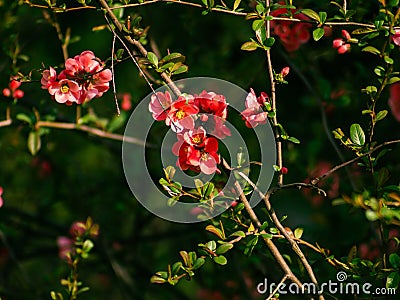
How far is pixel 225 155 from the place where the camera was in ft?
5.71

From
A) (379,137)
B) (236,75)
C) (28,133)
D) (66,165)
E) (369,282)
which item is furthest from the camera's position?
(66,165)

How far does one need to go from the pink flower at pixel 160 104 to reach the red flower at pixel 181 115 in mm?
21

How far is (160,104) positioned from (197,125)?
0.07m

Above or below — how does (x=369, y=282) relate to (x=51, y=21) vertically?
below

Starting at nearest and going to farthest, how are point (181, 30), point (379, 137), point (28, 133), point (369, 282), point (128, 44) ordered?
point (128, 44)
point (369, 282)
point (28, 133)
point (379, 137)
point (181, 30)

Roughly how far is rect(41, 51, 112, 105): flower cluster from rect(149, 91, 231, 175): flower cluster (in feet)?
0.39

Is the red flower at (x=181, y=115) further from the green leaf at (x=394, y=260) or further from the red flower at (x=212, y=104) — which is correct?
the green leaf at (x=394, y=260)

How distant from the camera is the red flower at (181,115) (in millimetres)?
1072

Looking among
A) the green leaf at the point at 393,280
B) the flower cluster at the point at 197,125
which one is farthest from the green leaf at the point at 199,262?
the green leaf at the point at 393,280

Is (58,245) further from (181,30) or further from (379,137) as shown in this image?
(379,137)

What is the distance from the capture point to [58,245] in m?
2.00

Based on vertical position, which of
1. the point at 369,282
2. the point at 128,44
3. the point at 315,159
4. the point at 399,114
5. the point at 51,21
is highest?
the point at 128,44

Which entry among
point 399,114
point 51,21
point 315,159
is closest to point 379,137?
point 315,159

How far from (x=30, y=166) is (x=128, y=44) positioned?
1396 mm
